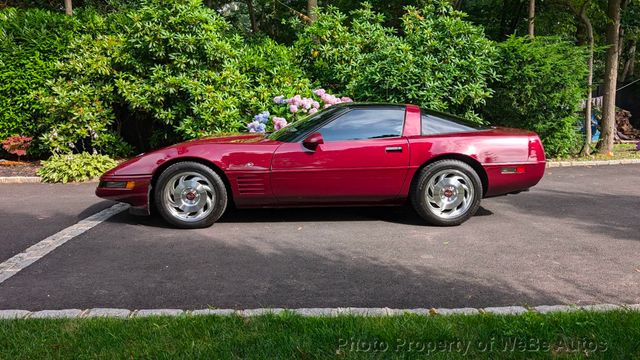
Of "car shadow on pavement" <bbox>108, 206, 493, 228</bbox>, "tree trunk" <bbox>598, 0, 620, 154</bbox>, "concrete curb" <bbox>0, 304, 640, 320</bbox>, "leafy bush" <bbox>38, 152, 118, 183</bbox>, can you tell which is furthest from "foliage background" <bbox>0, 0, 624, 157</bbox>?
"concrete curb" <bbox>0, 304, 640, 320</bbox>

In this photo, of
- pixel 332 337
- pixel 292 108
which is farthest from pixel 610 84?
pixel 332 337

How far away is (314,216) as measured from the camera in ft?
19.9

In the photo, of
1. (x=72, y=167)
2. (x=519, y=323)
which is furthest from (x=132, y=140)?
(x=519, y=323)

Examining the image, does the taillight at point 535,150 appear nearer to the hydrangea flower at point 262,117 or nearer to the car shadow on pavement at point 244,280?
the car shadow on pavement at point 244,280

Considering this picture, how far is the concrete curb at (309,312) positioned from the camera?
10.5 ft

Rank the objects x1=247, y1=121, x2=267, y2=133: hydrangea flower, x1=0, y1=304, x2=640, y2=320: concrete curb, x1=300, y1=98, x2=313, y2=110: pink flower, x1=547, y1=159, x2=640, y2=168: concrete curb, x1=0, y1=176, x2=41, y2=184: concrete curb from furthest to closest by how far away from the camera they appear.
Answer: x1=547, y1=159, x2=640, y2=168: concrete curb, x1=300, y1=98, x2=313, y2=110: pink flower, x1=0, y1=176, x2=41, y2=184: concrete curb, x1=247, y1=121, x2=267, y2=133: hydrangea flower, x1=0, y1=304, x2=640, y2=320: concrete curb

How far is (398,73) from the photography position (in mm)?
9430

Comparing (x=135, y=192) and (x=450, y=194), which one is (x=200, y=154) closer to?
(x=135, y=192)

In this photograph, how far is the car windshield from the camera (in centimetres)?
562

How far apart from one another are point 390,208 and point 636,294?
3.16 meters

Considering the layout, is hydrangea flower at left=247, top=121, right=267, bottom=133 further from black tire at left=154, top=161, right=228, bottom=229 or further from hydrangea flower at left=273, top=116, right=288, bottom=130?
black tire at left=154, top=161, right=228, bottom=229

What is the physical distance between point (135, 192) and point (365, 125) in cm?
246

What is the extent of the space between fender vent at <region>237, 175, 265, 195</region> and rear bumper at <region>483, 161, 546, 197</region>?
233cm

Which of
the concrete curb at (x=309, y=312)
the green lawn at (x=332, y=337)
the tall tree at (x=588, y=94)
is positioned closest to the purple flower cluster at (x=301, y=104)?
the tall tree at (x=588, y=94)
